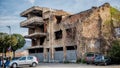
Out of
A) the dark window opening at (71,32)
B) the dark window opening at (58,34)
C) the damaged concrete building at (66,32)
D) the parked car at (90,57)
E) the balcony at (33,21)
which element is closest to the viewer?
the parked car at (90,57)

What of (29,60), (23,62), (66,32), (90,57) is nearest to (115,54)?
(90,57)

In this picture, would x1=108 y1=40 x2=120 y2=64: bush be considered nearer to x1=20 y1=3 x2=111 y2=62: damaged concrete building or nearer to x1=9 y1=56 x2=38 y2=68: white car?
x1=20 y1=3 x2=111 y2=62: damaged concrete building

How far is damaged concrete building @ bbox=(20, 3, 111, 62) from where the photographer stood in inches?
1499

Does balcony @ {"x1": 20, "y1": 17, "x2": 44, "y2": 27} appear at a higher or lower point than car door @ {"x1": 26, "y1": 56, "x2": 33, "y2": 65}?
higher

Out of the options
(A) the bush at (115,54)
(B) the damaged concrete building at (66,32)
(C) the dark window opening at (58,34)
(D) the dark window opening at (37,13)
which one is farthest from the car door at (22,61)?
(D) the dark window opening at (37,13)

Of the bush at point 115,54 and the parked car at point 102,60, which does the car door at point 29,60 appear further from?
the bush at point 115,54

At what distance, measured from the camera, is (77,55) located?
38.5 m

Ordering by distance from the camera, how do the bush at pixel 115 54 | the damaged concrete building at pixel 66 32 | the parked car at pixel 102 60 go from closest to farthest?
the parked car at pixel 102 60 → the bush at pixel 115 54 → the damaged concrete building at pixel 66 32

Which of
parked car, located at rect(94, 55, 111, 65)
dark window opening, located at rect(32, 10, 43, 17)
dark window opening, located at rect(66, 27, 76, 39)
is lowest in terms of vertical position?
parked car, located at rect(94, 55, 111, 65)

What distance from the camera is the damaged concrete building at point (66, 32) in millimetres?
38062

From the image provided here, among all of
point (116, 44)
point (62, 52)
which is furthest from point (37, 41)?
point (116, 44)

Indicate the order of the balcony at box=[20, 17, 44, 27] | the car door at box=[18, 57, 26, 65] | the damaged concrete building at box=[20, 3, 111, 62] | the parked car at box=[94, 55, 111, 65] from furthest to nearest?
the balcony at box=[20, 17, 44, 27]
the damaged concrete building at box=[20, 3, 111, 62]
the car door at box=[18, 57, 26, 65]
the parked car at box=[94, 55, 111, 65]

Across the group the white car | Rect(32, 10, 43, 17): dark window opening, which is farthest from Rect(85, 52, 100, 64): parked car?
Rect(32, 10, 43, 17): dark window opening

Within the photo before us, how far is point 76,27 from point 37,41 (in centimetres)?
1577
